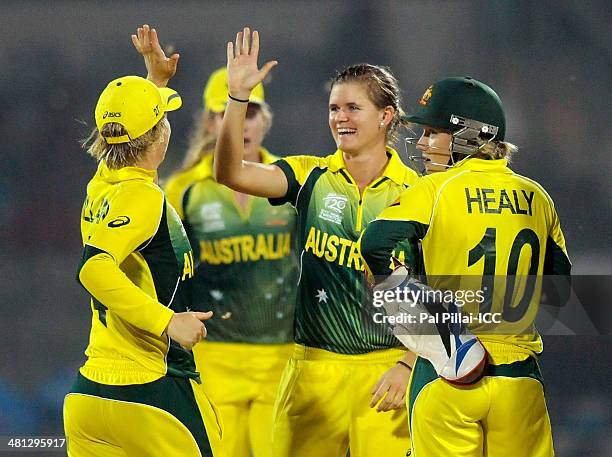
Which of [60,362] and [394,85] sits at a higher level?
[394,85]

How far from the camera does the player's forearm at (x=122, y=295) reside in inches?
123

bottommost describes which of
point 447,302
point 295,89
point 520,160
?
point 447,302

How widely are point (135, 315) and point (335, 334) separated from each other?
942mm

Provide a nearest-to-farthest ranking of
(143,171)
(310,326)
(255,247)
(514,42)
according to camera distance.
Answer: (143,171), (310,326), (255,247), (514,42)

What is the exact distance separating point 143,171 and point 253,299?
4.89ft

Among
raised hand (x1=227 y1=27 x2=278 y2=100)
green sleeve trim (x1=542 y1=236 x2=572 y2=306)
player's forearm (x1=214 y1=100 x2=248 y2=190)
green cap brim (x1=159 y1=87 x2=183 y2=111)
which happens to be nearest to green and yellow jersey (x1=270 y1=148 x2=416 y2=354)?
player's forearm (x1=214 y1=100 x2=248 y2=190)

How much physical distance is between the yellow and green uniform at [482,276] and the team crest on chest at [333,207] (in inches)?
23.8

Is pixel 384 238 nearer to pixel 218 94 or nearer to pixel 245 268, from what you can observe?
pixel 245 268

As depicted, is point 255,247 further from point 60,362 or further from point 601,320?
point 601,320

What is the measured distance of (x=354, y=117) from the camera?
392 centimetres

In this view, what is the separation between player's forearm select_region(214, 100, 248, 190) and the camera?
3.65 m

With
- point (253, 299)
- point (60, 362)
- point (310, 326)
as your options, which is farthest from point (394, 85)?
point (60, 362)

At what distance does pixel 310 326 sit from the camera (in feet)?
12.8

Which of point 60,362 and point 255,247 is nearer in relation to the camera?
point 255,247
